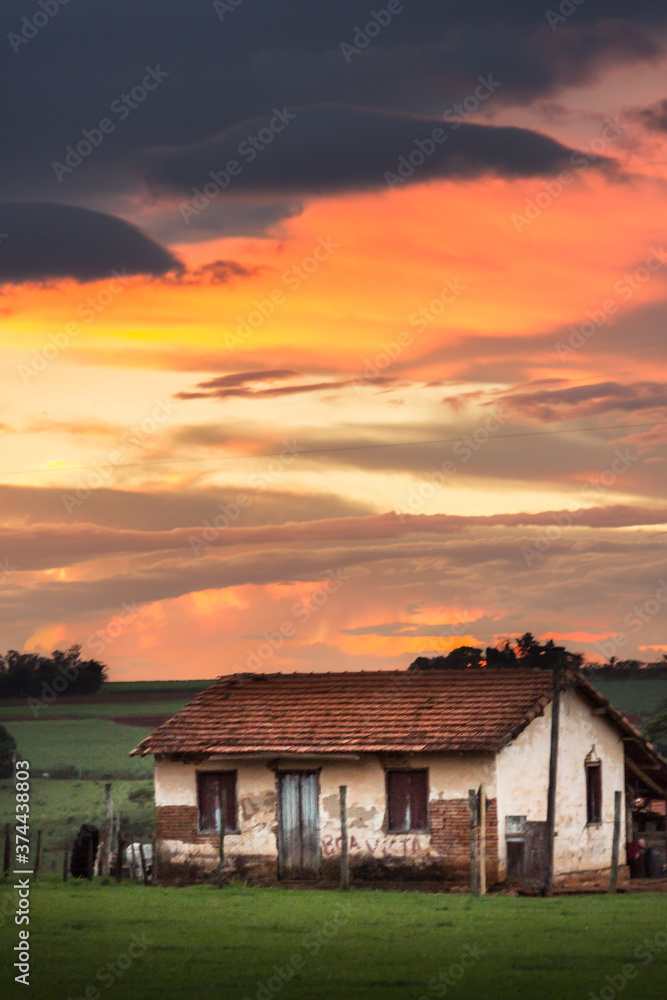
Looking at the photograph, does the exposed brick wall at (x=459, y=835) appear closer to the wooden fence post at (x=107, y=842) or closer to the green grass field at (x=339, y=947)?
the green grass field at (x=339, y=947)

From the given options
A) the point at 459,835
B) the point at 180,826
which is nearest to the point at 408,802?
the point at 459,835

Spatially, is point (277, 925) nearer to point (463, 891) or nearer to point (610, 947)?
point (610, 947)

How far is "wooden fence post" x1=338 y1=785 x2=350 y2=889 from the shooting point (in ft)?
90.7

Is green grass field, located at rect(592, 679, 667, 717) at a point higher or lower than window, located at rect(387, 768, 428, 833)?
higher

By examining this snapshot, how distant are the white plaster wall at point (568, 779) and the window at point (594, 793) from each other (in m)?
0.16

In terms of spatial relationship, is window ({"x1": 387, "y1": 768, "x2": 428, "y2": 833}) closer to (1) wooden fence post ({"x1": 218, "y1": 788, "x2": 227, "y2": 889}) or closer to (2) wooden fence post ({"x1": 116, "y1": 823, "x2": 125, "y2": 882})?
(1) wooden fence post ({"x1": 218, "y1": 788, "x2": 227, "y2": 889})

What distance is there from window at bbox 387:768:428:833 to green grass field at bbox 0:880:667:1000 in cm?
241

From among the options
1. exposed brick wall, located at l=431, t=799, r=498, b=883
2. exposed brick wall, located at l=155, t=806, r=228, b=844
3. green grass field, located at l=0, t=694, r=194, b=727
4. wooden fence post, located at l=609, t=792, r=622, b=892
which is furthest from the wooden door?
green grass field, located at l=0, t=694, r=194, b=727

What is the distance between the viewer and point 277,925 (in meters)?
20.5

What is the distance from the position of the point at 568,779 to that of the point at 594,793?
1.53 meters

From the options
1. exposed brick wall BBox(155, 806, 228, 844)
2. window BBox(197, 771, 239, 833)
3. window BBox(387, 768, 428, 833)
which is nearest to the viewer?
window BBox(387, 768, 428, 833)

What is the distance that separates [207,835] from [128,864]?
3.22 metres

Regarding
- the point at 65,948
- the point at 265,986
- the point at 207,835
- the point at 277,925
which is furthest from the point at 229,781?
the point at 265,986

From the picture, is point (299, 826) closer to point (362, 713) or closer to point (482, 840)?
point (362, 713)
